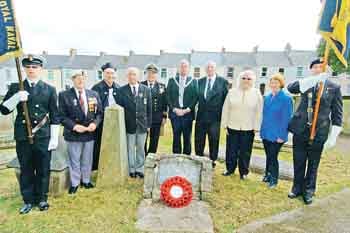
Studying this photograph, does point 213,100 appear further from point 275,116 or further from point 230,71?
point 230,71

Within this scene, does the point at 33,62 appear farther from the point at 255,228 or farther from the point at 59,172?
the point at 255,228

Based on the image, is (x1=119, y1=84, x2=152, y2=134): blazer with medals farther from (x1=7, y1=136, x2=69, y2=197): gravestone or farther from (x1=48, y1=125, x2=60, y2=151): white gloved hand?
(x1=48, y1=125, x2=60, y2=151): white gloved hand

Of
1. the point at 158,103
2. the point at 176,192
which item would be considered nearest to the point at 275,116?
the point at 176,192

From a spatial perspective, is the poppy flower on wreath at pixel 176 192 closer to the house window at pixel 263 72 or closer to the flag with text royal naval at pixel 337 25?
the flag with text royal naval at pixel 337 25

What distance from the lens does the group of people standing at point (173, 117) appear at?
3.71 meters

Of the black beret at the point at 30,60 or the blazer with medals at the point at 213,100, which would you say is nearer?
the black beret at the point at 30,60

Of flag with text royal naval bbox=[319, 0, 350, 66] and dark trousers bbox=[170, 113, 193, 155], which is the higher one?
flag with text royal naval bbox=[319, 0, 350, 66]

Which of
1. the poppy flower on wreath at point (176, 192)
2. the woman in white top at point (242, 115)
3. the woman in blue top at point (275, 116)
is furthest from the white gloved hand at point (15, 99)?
the woman in blue top at point (275, 116)

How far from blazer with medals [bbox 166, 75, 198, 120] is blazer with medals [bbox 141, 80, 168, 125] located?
203 mm

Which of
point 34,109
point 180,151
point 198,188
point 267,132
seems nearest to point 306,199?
point 267,132

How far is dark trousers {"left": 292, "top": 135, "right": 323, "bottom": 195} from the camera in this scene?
13.5 ft

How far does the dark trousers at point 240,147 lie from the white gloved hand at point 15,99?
3196mm

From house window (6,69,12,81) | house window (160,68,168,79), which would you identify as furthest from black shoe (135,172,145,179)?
house window (6,69,12,81)

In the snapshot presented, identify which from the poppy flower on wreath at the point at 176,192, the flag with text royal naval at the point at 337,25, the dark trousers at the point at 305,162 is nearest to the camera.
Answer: the flag with text royal naval at the point at 337,25
